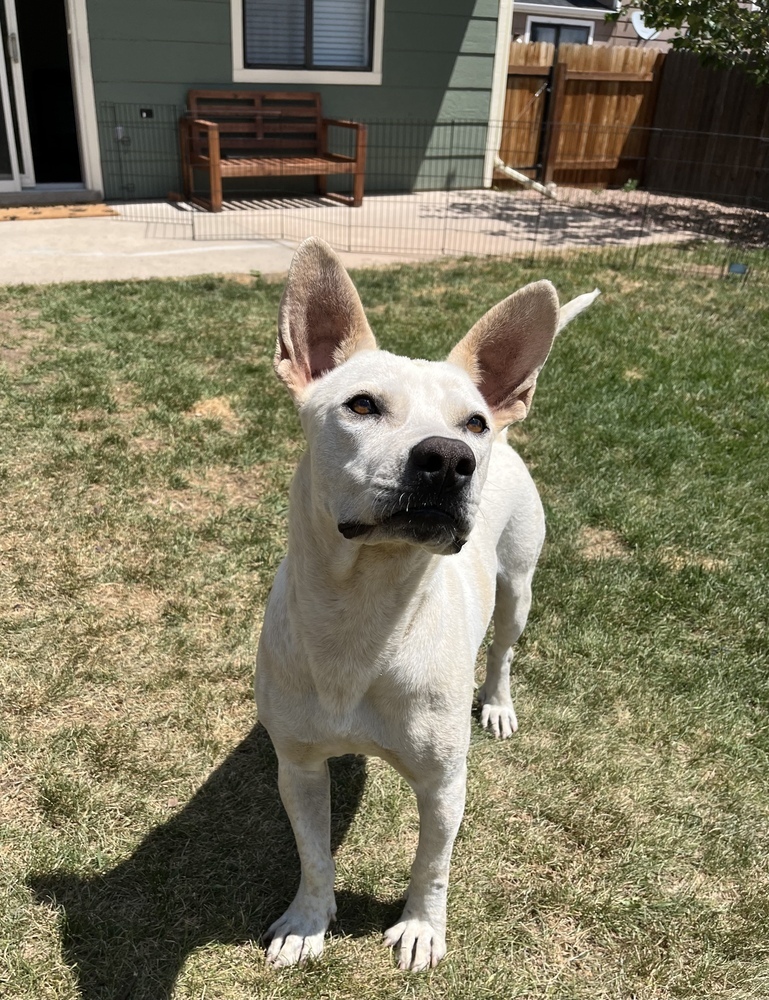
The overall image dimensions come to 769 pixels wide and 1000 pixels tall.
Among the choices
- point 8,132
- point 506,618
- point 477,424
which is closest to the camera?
point 477,424

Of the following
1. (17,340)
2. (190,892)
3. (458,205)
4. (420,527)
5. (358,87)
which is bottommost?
(190,892)

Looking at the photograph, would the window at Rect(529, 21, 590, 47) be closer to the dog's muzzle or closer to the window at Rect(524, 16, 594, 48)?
the window at Rect(524, 16, 594, 48)

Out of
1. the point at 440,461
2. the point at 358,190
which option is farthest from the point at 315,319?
the point at 358,190

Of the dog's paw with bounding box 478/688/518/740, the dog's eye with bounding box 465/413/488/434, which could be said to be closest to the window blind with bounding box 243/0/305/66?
the dog's paw with bounding box 478/688/518/740

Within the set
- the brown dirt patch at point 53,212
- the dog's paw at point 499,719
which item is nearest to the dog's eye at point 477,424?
the dog's paw at point 499,719

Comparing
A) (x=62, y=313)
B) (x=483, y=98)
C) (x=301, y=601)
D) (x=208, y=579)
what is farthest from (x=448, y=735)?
(x=483, y=98)

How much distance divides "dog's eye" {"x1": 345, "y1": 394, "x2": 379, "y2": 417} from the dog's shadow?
177cm

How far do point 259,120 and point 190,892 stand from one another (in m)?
11.5

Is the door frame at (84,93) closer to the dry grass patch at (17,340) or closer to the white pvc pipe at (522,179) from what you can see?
the dry grass patch at (17,340)

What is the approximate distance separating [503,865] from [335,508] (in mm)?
1726

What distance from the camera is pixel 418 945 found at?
2.60 metres

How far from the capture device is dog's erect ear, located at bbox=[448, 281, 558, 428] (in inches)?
91.4

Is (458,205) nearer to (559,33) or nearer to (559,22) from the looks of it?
(559,22)

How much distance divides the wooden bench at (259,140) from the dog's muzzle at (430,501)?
33.6ft
